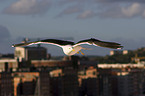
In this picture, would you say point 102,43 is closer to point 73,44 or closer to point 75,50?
point 73,44

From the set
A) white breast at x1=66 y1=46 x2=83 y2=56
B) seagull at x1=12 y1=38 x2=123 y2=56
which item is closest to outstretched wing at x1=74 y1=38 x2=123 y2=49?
seagull at x1=12 y1=38 x2=123 y2=56

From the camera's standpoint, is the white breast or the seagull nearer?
the seagull

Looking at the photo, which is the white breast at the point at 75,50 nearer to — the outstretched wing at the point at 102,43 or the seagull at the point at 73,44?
the seagull at the point at 73,44

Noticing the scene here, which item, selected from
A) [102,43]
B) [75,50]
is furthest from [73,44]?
[102,43]

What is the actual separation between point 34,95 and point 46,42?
166 m

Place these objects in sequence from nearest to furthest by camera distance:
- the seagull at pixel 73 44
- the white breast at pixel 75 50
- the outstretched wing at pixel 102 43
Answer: the outstretched wing at pixel 102 43
the seagull at pixel 73 44
the white breast at pixel 75 50

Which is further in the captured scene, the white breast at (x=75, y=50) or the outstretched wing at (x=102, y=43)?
the white breast at (x=75, y=50)

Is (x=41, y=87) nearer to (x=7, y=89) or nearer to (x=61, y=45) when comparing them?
(x=7, y=89)

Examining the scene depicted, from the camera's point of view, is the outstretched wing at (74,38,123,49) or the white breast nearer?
the outstretched wing at (74,38,123,49)

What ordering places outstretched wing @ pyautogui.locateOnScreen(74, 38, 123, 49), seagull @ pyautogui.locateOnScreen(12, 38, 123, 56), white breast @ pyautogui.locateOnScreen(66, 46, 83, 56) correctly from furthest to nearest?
white breast @ pyautogui.locateOnScreen(66, 46, 83, 56) < seagull @ pyautogui.locateOnScreen(12, 38, 123, 56) < outstretched wing @ pyautogui.locateOnScreen(74, 38, 123, 49)

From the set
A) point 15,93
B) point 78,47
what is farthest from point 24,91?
point 78,47

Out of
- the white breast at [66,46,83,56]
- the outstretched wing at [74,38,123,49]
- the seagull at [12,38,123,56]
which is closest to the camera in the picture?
the outstretched wing at [74,38,123,49]

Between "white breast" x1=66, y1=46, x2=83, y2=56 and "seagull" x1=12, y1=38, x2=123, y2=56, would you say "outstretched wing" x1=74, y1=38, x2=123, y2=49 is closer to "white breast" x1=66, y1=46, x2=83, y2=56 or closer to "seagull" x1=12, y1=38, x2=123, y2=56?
"seagull" x1=12, y1=38, x2=123, y2=56

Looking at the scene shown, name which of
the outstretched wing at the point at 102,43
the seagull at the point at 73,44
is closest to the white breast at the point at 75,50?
the seagull at the point at 73,44
